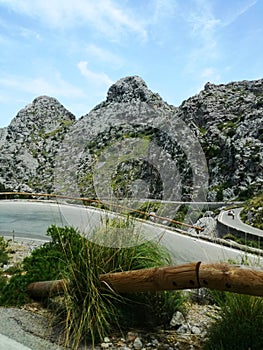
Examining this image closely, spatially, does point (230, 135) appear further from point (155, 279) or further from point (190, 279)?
point (190, 279)

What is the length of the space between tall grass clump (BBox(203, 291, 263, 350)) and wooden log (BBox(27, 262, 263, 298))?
45 centimetres

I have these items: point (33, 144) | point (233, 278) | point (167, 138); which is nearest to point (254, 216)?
point (233, 278)

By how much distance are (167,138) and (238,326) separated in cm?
4335

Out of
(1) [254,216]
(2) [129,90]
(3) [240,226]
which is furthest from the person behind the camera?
(2) [129,90]

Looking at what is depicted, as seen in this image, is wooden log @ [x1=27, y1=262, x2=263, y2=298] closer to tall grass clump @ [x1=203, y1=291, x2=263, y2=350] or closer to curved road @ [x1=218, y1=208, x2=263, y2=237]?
tall grass clump @ [x1=203, y1=291, x2=263, y2=350]

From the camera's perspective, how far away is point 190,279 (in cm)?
253

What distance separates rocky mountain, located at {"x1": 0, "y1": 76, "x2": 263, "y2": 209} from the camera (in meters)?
17.3

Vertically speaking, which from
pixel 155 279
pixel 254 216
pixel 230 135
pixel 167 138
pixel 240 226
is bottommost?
pixel 240 226

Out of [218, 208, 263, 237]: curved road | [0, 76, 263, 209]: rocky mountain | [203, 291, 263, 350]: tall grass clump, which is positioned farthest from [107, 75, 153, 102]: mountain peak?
[203, 291, 263, 350]: tall grass clump

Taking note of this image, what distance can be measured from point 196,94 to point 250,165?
31.8 meters

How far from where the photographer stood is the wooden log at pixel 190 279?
2268 millimetres

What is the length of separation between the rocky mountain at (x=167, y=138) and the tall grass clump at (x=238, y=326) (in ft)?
4.78

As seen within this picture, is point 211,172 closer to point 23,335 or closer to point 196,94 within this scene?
point 196,94

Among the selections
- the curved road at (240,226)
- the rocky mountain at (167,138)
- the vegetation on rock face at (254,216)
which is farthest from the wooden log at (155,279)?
the vegetation on rock face at (254,216)
